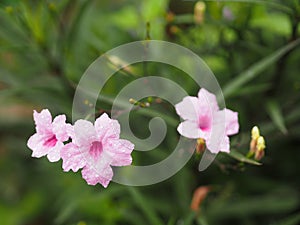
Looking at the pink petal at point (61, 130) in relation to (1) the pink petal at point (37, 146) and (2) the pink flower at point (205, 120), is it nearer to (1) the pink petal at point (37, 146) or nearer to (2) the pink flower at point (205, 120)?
(1) the pink petal at point (37, 146)

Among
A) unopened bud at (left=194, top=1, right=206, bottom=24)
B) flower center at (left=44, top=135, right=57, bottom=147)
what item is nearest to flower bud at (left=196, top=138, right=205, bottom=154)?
flower center at (left=44, top=135, right=57, bottom=147)

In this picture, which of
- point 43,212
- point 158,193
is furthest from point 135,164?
point 43,212

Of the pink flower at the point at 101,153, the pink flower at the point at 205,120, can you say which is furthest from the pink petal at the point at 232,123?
the pink flower at the point at 101,153

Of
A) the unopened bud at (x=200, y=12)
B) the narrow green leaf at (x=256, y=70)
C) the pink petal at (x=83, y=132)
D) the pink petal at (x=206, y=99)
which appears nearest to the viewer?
the pink petal at (x=83, y=132)

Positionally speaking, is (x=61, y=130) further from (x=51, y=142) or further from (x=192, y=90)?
(x=192, y=90)

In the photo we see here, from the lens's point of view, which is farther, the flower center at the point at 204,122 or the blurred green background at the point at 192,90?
the blurred green background at the point at 192,90

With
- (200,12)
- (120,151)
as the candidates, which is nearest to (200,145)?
(120,151)

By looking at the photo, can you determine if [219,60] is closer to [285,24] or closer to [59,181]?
[285,24]

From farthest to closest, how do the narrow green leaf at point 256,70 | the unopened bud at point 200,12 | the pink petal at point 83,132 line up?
the unopened bud at point 200,12
the narrow green leaf at point 256,70
the pink petal at point 83,132
